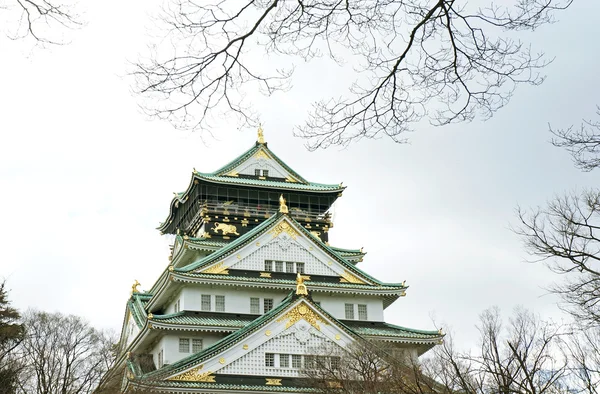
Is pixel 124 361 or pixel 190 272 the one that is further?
pixel 124 361

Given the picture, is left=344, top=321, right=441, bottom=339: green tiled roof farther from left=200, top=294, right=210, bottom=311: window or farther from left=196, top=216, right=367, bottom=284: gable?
left=200, top=294, right=210, bottom=311: window

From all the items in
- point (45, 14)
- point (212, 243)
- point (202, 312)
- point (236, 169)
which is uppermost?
point (236, 169)

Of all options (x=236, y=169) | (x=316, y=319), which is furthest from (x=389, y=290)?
(x=236, y=169)

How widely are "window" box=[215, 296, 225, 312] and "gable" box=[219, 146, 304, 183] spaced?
12.0 m

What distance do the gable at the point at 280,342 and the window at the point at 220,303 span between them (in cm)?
552

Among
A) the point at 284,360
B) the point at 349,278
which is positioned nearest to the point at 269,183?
the point at 349,278

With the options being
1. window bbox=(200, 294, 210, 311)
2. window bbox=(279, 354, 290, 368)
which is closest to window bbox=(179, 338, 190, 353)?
window bbox=(200, 294, 210, 311)

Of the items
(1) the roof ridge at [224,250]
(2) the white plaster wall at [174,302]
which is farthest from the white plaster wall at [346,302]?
(2) the white plaster wall at [174,302]

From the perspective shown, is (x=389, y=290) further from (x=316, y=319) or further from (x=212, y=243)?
(x=212, y=243)

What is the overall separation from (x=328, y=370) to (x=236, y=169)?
21800 millimetres

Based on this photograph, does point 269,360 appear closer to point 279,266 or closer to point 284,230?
point 279,266

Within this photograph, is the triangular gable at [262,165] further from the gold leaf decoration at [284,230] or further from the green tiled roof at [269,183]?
the gold leaf decoration at [284,230]

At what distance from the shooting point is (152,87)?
10555mm

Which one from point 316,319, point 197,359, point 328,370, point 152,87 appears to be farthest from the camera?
point 316,319
